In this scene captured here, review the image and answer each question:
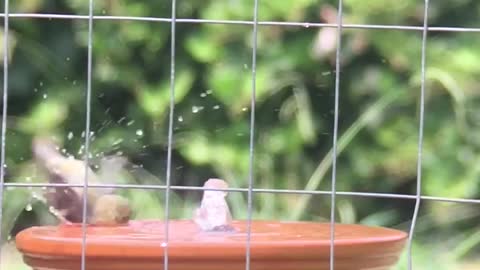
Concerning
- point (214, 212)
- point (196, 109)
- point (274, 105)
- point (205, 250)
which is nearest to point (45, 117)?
point (196, 109)

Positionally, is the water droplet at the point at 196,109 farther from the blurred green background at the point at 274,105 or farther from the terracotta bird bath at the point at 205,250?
the terracotta bird bath at the point at 205,250

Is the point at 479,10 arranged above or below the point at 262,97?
above

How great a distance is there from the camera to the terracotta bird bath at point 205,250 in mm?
1024

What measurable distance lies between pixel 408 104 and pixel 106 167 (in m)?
0.64

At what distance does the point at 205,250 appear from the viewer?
1.02 meters

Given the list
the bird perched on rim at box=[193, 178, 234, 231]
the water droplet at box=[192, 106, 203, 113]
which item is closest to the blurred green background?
the water droplet at box=[192, 106, 203, 113]

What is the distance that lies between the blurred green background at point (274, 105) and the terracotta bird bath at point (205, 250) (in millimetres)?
840

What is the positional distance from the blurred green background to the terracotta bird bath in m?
0.84

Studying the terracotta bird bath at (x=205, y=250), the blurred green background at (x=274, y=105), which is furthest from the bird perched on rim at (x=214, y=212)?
the blurred green background at (x=274, y=105)

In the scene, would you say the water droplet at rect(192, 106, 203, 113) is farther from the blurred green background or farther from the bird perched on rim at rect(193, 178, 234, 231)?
the bird perched on rim at rect(193, 178, 234, 231)

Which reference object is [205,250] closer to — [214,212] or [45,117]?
[214,212]

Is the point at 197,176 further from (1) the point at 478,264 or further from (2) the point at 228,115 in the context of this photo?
(1) the point at 478,264

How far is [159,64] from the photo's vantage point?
2.05 meters

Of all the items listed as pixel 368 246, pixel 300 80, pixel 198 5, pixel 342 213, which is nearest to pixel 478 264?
pixel 342 213
